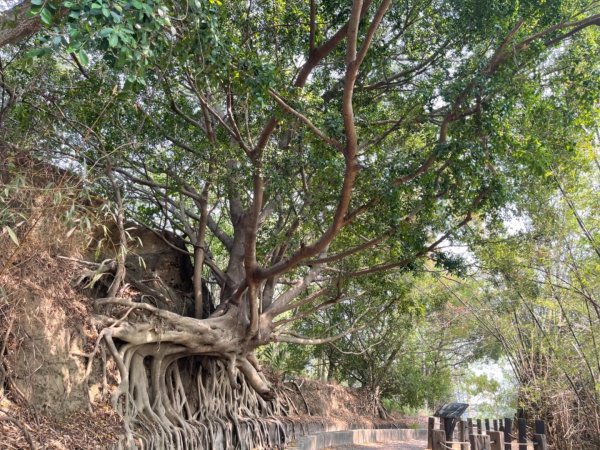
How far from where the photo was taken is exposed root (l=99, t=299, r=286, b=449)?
7.42m

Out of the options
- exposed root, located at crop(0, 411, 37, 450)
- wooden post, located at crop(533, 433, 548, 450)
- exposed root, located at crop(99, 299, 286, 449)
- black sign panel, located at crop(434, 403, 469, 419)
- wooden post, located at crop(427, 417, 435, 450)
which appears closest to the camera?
exposed root, located at crop(0, 411, 37, 450)

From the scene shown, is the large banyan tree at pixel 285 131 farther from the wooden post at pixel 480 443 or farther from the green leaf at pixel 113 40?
the wooden post at pixel 480 443

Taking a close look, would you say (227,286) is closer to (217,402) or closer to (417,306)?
(217,402)

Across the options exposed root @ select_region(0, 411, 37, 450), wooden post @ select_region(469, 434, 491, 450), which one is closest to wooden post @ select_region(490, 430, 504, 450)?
wooden post @ select_region(469, 434, 491, 450)

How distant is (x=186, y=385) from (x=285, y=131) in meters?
4.71

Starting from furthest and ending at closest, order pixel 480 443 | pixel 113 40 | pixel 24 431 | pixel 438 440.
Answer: pixel 438 440 < pixel 480 443 < pixel 24 431 < pixel 113 40

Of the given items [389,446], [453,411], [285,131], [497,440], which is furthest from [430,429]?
[389,446]

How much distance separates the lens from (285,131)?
8445 millimetres

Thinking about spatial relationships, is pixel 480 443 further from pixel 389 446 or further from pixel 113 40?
pixel 389 446

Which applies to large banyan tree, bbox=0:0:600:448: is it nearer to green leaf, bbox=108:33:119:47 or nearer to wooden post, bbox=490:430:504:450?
green leaf, bbox=108:33:119:47

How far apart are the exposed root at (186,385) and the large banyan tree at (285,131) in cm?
3

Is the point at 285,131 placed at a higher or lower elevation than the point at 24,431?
higher

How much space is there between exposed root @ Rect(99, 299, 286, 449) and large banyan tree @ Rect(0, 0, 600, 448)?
0.03 metres

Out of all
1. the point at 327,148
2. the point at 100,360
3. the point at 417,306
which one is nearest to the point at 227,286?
the point at 100,360
